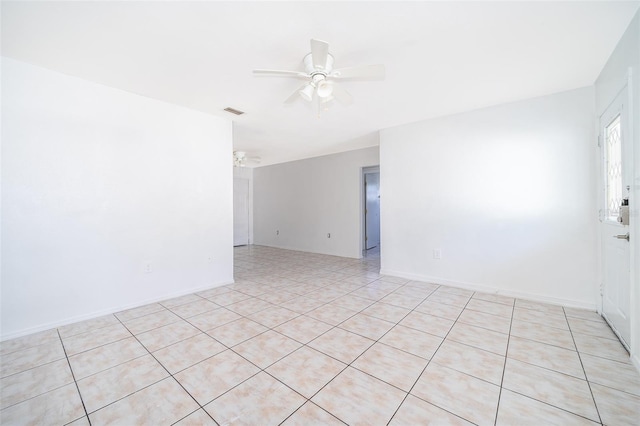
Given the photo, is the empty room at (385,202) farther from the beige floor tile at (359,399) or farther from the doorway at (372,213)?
the doorway at (372,213)

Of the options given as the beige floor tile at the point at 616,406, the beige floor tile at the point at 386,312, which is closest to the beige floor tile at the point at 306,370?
the beige floor tile at the point at 386,312

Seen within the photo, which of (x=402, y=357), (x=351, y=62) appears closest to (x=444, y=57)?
(x=351, y=62)

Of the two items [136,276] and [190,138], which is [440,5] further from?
[136,276]

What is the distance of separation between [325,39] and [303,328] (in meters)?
2.48

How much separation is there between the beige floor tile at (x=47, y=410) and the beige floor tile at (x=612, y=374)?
3171 millimetres

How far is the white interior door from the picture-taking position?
24.4ft

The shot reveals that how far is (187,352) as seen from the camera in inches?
75.9

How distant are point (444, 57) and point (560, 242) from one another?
8.13 ft

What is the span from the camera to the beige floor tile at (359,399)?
51.9 inches

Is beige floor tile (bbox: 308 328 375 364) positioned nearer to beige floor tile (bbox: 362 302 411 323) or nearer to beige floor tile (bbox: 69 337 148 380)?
beige floor tile (bbox: 362 302 411 323)

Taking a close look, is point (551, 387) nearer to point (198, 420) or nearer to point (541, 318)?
point (541, 318)

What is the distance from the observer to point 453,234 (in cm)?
351

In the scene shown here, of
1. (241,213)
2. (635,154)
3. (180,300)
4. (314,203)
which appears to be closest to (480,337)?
(635,154)

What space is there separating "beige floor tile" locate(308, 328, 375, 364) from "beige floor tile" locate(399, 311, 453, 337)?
0.55 meters
